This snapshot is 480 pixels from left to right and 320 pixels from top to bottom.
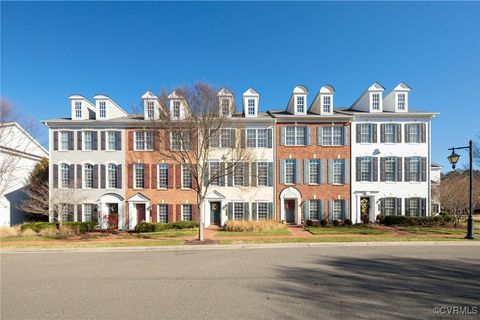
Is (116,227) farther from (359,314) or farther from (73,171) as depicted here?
(359,314)

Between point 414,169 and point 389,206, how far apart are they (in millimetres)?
3959

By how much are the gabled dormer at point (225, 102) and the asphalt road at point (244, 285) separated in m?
8.01

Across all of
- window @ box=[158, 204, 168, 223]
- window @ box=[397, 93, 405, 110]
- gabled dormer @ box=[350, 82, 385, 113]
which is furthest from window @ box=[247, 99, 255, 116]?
window @ box=[397, 93, 405, 110]

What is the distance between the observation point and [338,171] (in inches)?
805

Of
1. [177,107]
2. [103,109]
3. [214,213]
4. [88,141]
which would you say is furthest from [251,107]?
[88,141]

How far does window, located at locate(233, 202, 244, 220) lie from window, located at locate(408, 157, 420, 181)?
49.9ft

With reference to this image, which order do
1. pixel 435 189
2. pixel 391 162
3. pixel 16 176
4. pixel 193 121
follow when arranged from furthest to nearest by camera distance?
pixel 435 189, pixel 16 176, pixel 391 162, pixel 193 121

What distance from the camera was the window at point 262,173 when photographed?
Answer: 20.2 meters

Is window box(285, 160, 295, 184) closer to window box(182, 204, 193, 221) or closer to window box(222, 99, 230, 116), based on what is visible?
window box(222, 99, 230, 116)

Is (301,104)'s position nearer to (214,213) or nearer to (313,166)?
(313,166)

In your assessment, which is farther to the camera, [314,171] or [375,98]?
[375,98]

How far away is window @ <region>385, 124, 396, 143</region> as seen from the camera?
20312mm

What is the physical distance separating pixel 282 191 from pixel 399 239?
9.04 m

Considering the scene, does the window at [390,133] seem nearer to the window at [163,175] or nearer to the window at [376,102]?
the window at [376,102]
